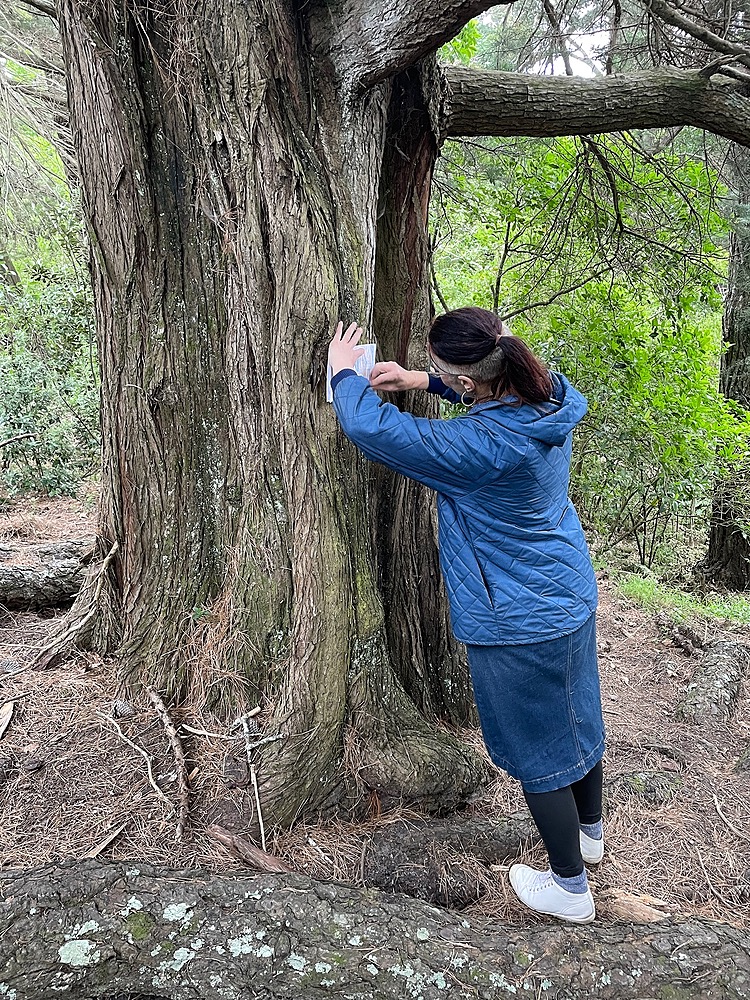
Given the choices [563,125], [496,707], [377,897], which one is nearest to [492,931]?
[377,897]

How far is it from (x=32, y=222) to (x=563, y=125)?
5.56 meters

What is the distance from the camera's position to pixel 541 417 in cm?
219

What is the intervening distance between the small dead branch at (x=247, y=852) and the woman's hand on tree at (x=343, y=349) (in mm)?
1625

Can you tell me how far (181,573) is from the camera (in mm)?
2896

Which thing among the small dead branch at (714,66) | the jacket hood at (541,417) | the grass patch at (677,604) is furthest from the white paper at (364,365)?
the grass patch at (677,604)

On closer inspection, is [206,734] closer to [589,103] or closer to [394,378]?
[394,378]

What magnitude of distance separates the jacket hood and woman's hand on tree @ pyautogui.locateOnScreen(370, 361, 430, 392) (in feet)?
1.04

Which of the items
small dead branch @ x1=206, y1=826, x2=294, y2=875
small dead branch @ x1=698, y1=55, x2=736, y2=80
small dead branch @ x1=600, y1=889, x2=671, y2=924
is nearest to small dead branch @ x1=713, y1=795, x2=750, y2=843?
small dead branch @ x1=600, y1=889, x2=671, y2=924

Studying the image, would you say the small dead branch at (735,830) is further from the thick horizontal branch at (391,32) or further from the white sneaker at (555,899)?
the thick horizontal branch at (391,32)

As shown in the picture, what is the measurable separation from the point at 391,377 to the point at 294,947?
1731mm

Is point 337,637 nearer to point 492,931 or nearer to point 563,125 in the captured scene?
point 492,931

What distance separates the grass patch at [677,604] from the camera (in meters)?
5.89

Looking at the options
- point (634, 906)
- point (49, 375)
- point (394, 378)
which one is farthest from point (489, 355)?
point (49, 375)

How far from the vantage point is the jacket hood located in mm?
2152
